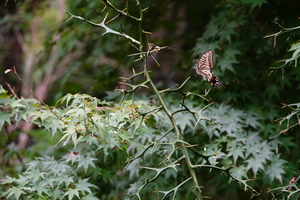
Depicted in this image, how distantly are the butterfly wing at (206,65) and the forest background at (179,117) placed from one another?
15 cm

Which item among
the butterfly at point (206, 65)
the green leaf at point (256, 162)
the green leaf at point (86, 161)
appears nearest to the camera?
the butterfly at point (206, 65)

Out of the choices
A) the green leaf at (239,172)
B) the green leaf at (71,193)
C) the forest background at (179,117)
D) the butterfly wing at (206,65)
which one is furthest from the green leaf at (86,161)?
the green leaf at (239,172)

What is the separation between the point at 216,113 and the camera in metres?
1.83

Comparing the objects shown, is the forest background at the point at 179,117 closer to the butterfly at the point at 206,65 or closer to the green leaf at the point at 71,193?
the green leaf at the point at 71,193

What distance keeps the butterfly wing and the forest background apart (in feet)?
0.50

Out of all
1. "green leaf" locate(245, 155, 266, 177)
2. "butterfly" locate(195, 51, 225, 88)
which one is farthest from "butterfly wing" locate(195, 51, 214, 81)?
"green leaf" locate(245, 155, 266, 177)

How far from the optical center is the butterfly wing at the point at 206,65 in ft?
4.22

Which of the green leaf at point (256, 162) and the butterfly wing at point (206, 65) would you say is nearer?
the butterfly wing at point (206, 65)

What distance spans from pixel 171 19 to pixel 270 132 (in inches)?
69.1

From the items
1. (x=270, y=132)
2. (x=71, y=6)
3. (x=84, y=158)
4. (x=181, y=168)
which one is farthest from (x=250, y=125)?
(x=71, y=6)

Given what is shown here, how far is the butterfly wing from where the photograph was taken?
1.29m

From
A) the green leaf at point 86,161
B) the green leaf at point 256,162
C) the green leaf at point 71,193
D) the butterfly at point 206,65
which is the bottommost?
the green leaf at point 256,162

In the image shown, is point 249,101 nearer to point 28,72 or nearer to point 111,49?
point 111,49

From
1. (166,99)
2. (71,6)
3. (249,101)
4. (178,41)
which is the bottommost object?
(249,101)
